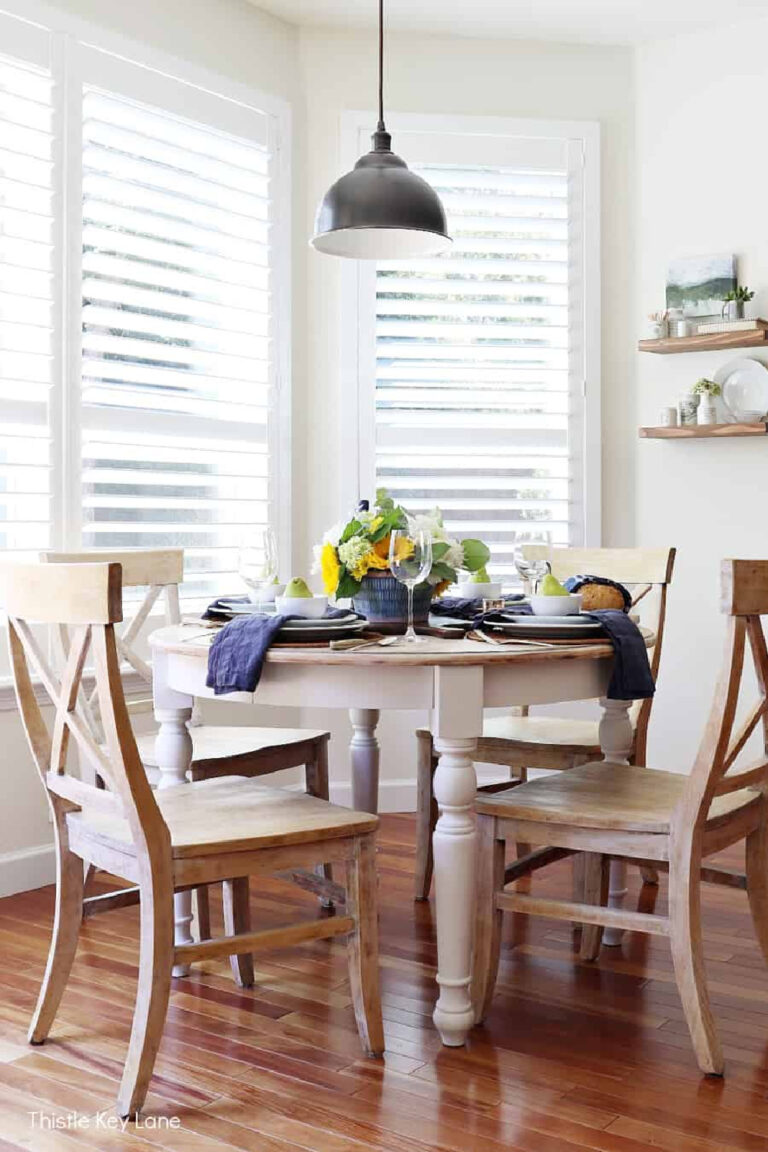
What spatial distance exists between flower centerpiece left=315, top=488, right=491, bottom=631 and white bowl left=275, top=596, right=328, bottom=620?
11 centimetres

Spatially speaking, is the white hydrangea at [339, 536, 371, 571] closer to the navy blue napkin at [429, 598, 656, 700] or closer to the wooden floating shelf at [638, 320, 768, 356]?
the navy blue napkin at [429, 598, 656, 700]

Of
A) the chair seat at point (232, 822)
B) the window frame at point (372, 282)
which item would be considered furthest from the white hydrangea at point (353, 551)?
the window frame at point (372, 282)

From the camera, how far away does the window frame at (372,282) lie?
4.24 meters

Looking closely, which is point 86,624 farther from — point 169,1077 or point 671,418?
point 671,418

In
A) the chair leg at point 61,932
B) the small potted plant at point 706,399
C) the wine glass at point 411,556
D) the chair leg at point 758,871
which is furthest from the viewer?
the small potted plant at point 706,399

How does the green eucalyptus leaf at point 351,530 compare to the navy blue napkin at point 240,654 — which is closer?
the navy blue napkin at point 240,654

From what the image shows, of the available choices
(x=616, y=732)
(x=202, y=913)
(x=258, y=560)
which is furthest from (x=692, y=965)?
(x=258, y=560)

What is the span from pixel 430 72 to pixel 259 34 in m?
0.62

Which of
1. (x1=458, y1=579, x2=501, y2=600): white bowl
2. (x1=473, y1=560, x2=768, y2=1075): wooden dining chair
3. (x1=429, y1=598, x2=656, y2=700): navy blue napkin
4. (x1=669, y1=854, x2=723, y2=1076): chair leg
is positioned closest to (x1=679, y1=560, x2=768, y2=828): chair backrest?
(x1=473, y1=560, x2=768, y2=1075): wooden dining chair

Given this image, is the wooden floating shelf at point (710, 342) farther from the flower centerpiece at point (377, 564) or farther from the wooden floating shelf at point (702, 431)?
the flower centerpiece at point (377, 564)

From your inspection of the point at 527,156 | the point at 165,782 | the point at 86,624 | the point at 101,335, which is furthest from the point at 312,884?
the point at 527,156

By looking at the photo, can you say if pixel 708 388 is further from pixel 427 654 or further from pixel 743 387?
pixel 427 654

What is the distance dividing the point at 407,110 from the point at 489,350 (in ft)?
2.94

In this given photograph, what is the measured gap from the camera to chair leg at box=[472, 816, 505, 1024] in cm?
237
